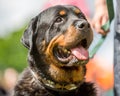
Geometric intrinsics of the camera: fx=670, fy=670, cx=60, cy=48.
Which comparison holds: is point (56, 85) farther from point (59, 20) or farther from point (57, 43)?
point (59, 20)

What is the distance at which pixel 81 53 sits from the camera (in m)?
6.28

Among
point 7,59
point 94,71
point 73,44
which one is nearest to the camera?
point 73,44

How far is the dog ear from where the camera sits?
655 centimetres

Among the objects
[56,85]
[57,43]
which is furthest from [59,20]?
[56,85]

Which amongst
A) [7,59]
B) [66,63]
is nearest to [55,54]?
[66,63]

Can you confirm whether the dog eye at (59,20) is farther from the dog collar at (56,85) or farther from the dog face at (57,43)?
the dog collar at (56,85)

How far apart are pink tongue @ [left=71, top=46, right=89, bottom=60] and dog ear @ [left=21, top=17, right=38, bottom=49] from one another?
472 millimetres

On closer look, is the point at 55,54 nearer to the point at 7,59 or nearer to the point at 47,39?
the point at 47,39

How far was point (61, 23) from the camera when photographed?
21.6 ft

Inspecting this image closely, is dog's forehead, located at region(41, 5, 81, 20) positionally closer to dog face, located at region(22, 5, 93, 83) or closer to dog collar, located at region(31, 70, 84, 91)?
dog face, located at region(22, 5, 93, 83)

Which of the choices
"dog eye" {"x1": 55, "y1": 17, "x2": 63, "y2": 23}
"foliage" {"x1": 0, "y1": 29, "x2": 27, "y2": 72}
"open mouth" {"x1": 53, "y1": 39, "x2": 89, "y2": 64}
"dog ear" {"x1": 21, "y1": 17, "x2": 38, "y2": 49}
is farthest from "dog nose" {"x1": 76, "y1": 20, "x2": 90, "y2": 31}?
"foliage" {"x1": 0, "y1": 29, "x2": 27, "y2": 72}

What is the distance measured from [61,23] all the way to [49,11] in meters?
0.18

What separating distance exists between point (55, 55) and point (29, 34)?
0.35 metres

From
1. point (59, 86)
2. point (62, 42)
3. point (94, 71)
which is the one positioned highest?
point (62, 42)
